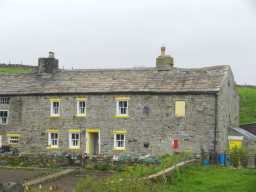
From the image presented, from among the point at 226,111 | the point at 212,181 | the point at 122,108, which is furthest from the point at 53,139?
the point at 212,181

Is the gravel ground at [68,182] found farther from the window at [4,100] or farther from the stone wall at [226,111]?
the window at [4,100]

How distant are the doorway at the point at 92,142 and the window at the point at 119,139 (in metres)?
1.42

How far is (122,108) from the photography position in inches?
1300

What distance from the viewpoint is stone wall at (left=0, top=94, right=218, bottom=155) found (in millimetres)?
30641

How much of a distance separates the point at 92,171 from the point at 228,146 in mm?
10452

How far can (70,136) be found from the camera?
34062mm

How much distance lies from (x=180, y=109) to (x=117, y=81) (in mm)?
5534

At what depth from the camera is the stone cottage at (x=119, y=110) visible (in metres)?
30.8

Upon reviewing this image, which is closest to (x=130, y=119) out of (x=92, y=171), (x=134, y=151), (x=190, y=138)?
(x=134, y=151)

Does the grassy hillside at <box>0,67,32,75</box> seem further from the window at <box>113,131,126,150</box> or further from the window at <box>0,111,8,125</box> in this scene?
the window at <box>113,131,126,150</box>

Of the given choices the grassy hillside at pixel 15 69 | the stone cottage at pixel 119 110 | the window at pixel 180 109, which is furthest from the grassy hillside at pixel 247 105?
the grassy hillside at pixel 15 69

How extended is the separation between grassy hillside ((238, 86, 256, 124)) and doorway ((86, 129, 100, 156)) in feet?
60.7

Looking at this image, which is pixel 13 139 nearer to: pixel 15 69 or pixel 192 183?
pixel 192 183

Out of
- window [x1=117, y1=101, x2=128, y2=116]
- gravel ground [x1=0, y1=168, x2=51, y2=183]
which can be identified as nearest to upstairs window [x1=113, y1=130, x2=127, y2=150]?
window [x1=117, y1=101, x2=128, y2=116]
